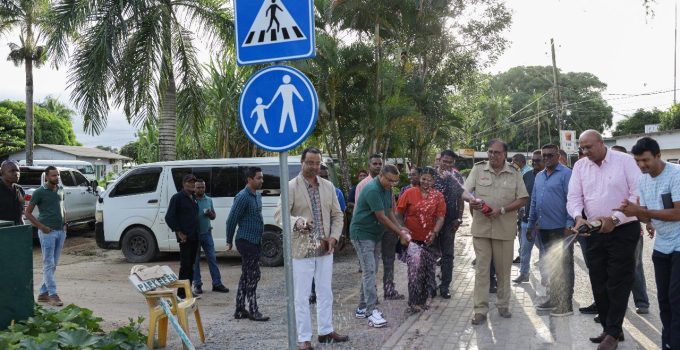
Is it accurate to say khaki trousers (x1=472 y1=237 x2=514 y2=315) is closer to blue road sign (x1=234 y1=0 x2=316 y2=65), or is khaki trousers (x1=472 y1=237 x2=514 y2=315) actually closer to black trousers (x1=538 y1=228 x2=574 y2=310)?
black trousers (x1=538 y1=228 x2=574 y2=310)

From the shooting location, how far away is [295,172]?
10656 mm

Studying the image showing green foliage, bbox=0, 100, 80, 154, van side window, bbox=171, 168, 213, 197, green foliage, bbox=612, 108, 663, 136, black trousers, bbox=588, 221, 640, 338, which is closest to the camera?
black trousers, bbox=588, 221, 640, 338

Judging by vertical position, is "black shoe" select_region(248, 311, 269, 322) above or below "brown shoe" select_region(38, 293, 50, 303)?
below

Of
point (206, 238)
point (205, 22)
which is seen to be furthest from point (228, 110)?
point (206, 238)

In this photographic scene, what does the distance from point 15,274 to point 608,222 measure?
4972mm

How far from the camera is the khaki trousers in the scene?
6383 millimetres

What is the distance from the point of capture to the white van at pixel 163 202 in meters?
11.0

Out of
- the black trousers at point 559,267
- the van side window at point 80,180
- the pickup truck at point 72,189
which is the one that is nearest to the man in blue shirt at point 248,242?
the black trousers at point 559,267

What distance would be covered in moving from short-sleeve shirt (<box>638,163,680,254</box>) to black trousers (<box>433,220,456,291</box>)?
3.36 meters

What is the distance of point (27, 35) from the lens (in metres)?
20.4

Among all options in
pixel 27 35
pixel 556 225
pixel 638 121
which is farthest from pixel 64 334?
pixel 638 121

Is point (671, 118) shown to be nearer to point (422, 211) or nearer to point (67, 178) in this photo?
point (67, 178)

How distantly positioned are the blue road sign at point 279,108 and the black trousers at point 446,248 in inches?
181

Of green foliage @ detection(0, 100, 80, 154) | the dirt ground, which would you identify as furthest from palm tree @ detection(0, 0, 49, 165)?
green foliage @ detection(0, 100, 80, 154)
